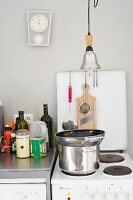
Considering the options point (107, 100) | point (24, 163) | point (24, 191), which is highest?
point (107, 100)

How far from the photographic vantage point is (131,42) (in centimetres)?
225

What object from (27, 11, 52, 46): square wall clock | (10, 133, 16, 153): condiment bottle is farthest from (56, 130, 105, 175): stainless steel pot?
(27, 11, 52, 46): square wall clock

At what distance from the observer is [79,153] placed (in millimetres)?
1591

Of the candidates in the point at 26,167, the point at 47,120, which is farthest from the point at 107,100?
the point at 26,167

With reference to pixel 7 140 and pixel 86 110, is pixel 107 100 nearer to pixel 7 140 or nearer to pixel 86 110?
pixel 86 110

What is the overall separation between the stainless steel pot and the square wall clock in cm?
86

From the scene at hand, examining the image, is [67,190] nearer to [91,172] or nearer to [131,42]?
[91,172]

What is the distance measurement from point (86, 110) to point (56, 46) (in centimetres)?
53

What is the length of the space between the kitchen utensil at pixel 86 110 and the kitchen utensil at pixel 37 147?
404 millimetres

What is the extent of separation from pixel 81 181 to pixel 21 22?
1.28 meters

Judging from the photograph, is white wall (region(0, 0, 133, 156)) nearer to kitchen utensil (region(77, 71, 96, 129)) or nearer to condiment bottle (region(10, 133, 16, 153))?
kitchen utensil (region(77, 71, 96, 129))

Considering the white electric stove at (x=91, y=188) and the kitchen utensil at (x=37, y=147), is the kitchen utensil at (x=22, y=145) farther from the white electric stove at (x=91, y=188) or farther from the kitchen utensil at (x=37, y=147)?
the white electric stove at (x=91, y=188)

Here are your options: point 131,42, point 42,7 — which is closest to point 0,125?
point 42,7

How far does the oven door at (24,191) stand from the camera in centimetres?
158
